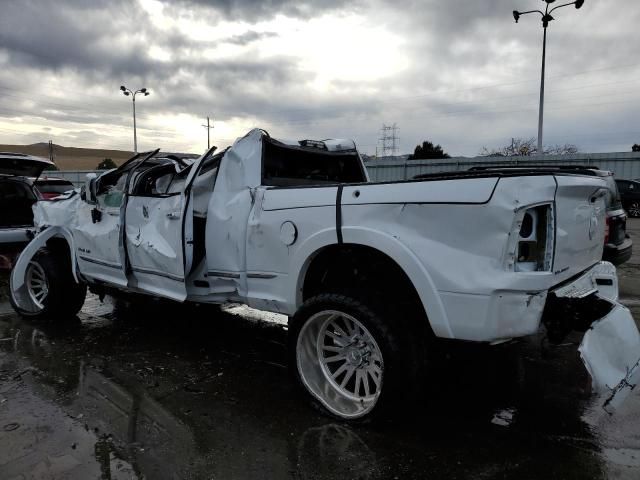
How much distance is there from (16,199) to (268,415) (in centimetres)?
624

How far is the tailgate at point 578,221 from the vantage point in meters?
2.83

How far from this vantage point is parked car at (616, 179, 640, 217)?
65.2 ft

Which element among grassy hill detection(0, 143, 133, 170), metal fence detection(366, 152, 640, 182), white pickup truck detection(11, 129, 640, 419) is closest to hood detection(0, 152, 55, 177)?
white pickup truck detection(11, 129, 640, 419)

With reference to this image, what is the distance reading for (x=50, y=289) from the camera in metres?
5.48

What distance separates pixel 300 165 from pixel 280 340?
1.69 meters

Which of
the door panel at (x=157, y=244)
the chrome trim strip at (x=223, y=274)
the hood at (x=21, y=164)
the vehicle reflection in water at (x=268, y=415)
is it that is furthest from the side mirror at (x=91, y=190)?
the hood at (x=21, y=164)

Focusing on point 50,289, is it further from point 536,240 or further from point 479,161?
point 479,161

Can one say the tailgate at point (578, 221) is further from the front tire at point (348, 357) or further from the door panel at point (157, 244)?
the door panel at point (157, 244)

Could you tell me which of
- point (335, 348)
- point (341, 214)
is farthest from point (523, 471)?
point (341, 214)

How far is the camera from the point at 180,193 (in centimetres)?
415

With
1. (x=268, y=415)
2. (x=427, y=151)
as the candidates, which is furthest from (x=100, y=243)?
(x=427, y=151)

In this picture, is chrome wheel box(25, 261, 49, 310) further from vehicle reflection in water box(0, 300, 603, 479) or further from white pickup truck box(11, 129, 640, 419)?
white pickup truck box(11, 129, 640, 419)

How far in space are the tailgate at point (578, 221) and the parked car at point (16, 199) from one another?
20.9ft

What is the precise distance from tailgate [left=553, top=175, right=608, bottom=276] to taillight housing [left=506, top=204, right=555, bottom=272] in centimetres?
7
